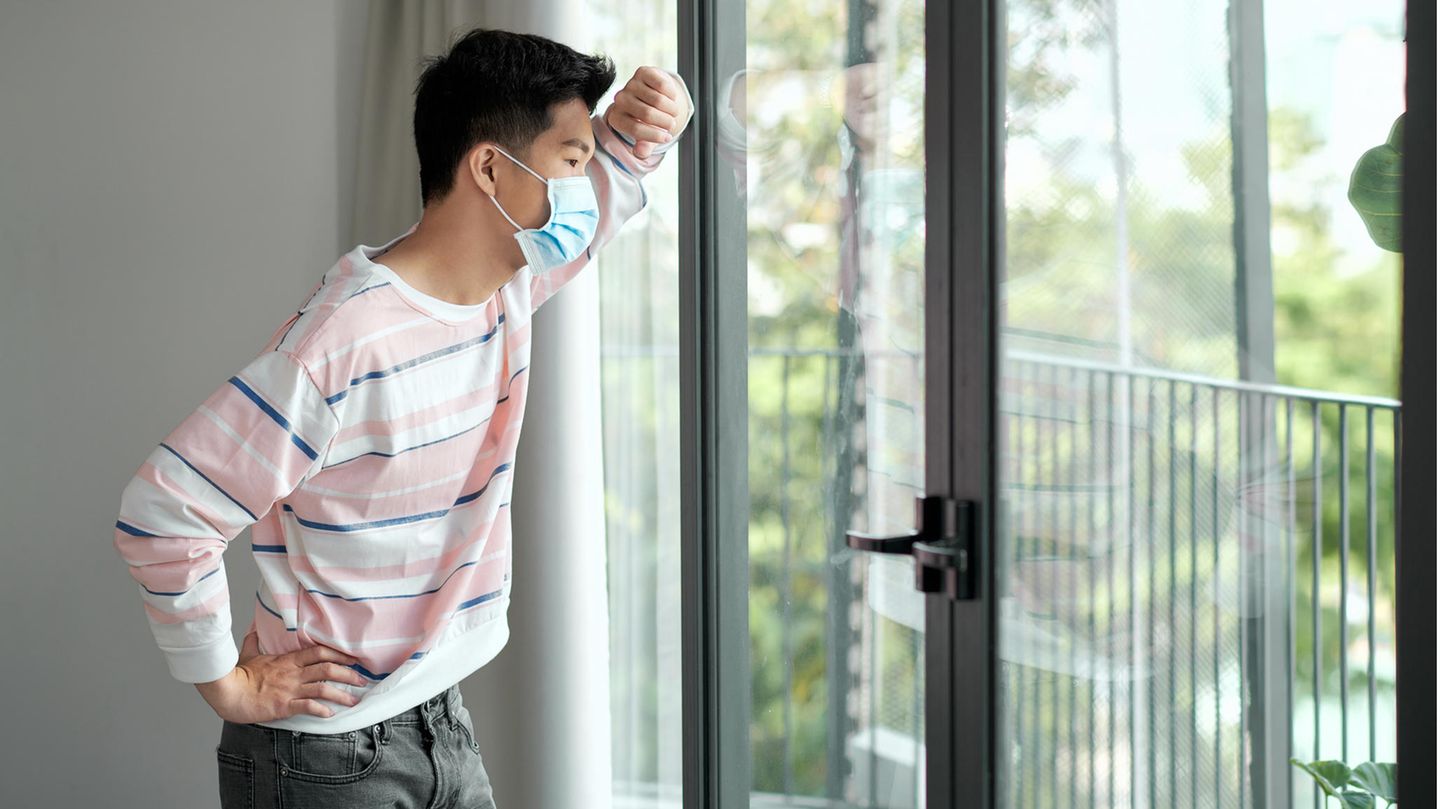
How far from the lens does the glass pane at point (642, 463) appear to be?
1913 mm

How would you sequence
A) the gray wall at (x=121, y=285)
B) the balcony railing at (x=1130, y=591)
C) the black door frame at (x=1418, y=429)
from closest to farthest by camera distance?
the black door frame at (x=1418, y=429), the balcony railing at (x=1130, y=591), the gray wall at (x=121, y=285)

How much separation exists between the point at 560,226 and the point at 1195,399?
0.76 meters

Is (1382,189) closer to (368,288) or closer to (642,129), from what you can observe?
(642,129)

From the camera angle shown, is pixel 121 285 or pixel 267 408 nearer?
pixel 267 408

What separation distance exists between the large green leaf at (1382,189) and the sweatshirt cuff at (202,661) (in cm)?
122

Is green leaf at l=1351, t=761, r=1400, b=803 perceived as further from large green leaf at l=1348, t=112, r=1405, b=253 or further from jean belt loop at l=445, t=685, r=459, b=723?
jean belt loop at l=445, t=685, r=459, b=723

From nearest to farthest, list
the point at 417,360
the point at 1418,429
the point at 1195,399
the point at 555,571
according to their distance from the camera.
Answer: the point at 1418,429 → the point at 1195,399 → the point at 417,360 → the point at 555,571

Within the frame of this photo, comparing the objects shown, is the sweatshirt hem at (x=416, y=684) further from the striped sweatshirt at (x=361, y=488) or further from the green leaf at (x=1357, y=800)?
the green leaf at (x=1357, y=800)

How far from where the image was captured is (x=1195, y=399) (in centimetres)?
109

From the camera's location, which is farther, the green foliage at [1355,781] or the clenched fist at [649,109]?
the clenched fist at [649,109]

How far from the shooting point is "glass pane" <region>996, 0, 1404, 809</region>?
94 cm

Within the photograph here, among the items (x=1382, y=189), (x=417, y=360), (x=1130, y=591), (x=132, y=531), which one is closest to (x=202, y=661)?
(x=132, y=531)

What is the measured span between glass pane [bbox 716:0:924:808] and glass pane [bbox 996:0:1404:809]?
6.4 inches

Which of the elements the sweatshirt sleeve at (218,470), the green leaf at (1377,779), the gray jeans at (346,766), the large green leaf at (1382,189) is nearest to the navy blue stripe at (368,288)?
the sweatshirt sleeve at (218,470)
